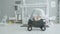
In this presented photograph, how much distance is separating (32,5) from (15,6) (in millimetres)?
215

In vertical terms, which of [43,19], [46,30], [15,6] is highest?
[15,6]

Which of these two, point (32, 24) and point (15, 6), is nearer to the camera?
point (32, 24)

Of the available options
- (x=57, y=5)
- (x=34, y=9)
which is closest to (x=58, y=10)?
(x=57, y=5)

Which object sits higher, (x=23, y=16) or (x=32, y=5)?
(x=32, y=5)

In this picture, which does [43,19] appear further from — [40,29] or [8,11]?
[8,11]

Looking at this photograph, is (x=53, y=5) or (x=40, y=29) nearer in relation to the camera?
(x=40, y=29)

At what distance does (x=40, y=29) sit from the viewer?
124 centimetres

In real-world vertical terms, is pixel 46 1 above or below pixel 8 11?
above

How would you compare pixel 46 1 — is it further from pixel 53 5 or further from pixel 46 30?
pixel 46 30

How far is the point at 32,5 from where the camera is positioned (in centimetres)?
140

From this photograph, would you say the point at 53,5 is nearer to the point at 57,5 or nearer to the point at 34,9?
the point at 57,5

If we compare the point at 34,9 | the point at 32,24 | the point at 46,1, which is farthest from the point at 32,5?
the point at 32,24

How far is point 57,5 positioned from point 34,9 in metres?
0.28

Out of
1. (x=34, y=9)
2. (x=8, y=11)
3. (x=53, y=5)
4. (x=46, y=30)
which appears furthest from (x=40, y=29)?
(x=8, y=11)
